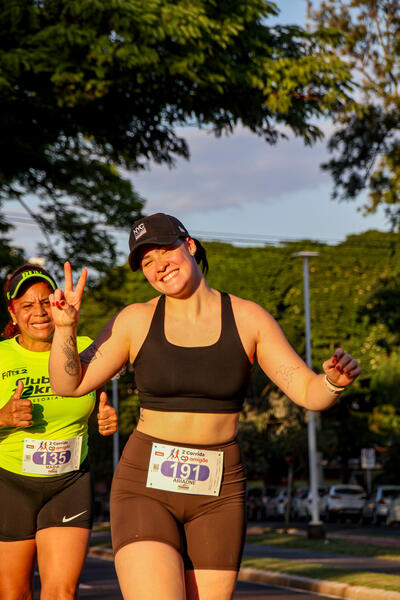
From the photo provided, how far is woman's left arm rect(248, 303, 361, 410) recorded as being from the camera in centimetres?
423

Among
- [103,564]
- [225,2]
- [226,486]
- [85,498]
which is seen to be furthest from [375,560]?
[226,486]

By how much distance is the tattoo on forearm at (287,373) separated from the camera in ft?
14.5

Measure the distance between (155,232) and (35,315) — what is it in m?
1.89

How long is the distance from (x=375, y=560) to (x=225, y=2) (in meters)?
9.72

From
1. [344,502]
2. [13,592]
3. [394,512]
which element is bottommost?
[344,502]

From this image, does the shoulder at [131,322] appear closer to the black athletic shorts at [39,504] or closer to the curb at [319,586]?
the black athletic shorts at [39,504]

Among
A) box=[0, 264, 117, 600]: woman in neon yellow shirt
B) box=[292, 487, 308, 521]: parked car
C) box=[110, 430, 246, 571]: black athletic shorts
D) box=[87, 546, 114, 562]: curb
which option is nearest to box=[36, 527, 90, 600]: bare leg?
box=[0, 264, 117, 600]: woman in neon yellow shirt

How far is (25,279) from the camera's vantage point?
243 inches

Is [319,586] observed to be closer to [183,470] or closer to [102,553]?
[183,470]

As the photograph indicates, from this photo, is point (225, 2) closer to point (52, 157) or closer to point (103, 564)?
point (52, 157)

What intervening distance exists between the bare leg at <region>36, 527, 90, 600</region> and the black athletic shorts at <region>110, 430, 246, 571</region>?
1.41 meters

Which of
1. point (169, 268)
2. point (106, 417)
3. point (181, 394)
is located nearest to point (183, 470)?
point (181, 394)

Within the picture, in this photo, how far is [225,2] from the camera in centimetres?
1617

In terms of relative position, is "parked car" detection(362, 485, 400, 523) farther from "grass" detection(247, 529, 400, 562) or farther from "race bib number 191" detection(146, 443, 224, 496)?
"race bib number 191" detection(146, 443, 224, 496)
